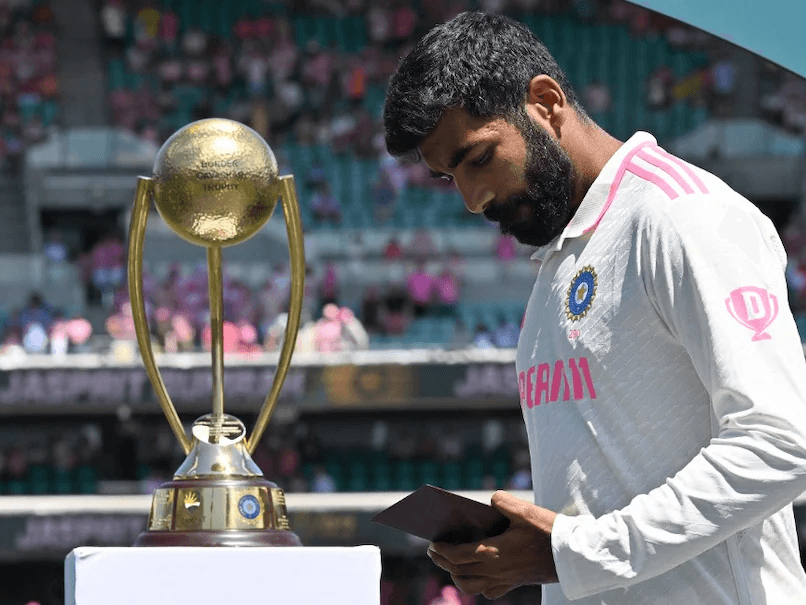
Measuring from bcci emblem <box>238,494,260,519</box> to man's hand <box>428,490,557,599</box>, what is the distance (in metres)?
0.37

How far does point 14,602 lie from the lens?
1088 centimetres

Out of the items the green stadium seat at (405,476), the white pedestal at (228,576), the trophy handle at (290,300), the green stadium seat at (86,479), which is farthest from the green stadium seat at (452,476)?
the white pedestal at (228,576)

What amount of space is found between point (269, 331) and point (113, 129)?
10.9 ft

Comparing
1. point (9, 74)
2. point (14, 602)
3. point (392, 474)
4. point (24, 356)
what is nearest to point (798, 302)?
point (392, 474)

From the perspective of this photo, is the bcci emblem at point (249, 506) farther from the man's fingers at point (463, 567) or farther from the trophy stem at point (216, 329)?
the man's fingers at point (463, 567)

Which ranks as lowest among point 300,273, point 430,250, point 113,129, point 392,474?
point 300,273

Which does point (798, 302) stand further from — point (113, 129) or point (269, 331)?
point (113, 129)

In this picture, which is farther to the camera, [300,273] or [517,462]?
[517,462]

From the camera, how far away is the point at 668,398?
128 cm

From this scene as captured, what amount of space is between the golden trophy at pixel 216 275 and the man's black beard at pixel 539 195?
17.6 inches

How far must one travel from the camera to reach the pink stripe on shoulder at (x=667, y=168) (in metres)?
1.28

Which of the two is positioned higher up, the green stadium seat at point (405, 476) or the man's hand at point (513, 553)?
the green stadium seat at point (405, 476)

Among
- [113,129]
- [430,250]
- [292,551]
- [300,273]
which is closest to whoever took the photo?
[292,551]

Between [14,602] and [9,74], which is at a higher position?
[9,74]
